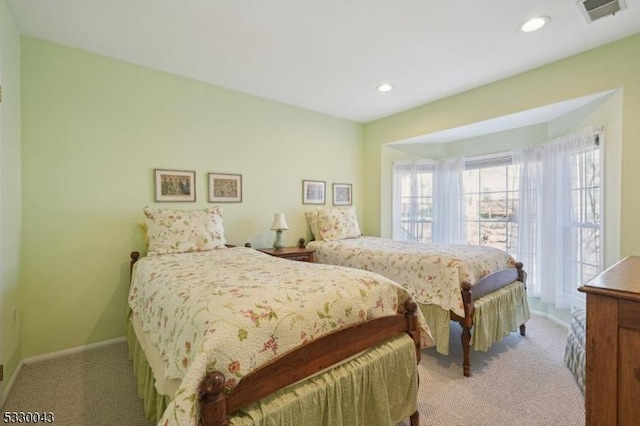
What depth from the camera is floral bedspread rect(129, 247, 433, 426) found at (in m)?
1.04

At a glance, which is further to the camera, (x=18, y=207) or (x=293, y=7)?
(x=18, y=207)

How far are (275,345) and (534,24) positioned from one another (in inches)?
108

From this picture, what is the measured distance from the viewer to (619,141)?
2.43 meters

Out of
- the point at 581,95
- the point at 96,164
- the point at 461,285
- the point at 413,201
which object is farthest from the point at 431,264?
the point at 96,164

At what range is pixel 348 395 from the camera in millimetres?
1325

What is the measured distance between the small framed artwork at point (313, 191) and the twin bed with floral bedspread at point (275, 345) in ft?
6.89

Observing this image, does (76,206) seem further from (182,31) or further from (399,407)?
(399,407)

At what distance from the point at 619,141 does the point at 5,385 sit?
475 cm

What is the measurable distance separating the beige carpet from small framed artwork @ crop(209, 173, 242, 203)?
1609 mm

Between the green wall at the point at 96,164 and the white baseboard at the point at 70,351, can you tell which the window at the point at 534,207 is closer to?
the green wall at the point at 96,164

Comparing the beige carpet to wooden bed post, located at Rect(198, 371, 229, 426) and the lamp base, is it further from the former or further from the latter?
the lamp base

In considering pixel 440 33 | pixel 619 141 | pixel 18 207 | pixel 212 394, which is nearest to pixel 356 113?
pixel 440 33

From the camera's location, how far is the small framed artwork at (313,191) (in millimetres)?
4000

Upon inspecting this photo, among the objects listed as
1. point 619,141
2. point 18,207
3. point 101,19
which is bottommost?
point 18,207
